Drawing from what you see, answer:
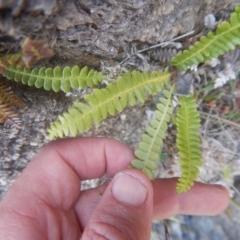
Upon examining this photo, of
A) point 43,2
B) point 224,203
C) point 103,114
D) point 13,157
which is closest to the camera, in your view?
point 43,2

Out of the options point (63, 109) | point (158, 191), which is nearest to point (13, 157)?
point (63, 109)

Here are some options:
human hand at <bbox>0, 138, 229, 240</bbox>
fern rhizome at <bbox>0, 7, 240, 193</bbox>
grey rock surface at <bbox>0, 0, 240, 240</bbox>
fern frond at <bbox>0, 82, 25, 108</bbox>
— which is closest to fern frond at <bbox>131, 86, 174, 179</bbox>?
fern rhizome at <bbox>0, 7, 240, 193</bbox>

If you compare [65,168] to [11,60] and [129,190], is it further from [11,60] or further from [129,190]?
[11,60]

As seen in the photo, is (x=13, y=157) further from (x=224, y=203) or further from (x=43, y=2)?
(x=224, y=203)

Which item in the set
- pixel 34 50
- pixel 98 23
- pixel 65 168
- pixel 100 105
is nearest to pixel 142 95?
pixel 100 105

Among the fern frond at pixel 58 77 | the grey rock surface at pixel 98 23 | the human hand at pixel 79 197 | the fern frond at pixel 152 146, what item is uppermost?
the grey rock surface at pixel 98 23

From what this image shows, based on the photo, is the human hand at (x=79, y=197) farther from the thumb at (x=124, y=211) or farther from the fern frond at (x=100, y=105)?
the fern frond at (x=100, y=105)

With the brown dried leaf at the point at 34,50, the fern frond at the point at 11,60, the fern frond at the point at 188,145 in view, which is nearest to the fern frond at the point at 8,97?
the fern frond at the point at 11,60
